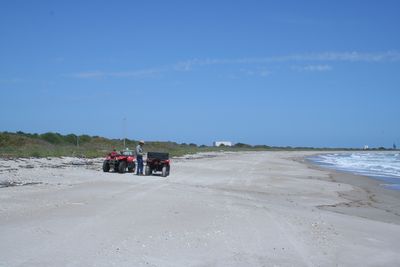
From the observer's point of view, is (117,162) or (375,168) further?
(375,168)

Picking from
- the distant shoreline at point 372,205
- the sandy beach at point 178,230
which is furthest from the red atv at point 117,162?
the distant shoreline at point 372,205

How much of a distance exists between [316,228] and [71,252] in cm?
552

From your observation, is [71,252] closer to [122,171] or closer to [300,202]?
[300,202]

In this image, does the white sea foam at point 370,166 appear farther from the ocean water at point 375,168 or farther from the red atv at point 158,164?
the red atv at point 158,164

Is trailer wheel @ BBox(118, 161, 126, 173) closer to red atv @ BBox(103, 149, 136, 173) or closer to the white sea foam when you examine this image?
red atv @ BBox(103, 149, 136, 173)

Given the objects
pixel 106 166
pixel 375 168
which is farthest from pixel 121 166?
pixel 375 168

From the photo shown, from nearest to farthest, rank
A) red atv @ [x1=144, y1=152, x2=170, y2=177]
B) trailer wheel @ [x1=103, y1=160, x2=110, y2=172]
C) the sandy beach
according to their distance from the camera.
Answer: the sandy beach < red atv @ [x1=144, y1=152, x2=170, y2=177] < trailer wheel @ [x1=103, y1=160, x2=110, y2=172]

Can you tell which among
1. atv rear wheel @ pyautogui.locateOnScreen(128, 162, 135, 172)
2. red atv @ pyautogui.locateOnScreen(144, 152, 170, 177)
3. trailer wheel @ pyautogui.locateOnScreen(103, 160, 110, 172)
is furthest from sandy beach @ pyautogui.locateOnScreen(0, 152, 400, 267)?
atv rear wheel @ pyautogui.locateOnScreen(128, 162, 135, 172)

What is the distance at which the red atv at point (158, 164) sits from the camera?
25.1 m

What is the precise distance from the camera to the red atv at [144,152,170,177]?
25141 mm

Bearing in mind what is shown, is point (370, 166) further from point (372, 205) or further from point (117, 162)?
point (372, 205)

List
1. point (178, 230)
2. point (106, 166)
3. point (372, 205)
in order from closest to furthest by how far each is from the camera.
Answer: point (178, 230), point (372, 205), point (106, 166)

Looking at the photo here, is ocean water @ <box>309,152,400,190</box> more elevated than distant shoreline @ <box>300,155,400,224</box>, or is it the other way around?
ocean water @ <box>309,152,400,190</box>

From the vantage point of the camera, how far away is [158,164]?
82.6ft
